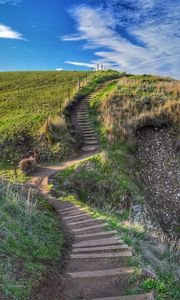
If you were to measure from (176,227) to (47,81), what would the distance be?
29464 millimetres

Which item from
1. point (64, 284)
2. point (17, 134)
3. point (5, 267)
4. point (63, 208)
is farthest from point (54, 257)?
point (17, 134)

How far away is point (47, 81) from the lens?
39531 mm

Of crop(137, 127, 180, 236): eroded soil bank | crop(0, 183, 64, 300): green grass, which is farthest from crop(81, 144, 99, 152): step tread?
crop(0, 183, 64, 300): green grass

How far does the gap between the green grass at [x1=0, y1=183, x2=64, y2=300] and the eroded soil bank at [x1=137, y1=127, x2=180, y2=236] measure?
24.6ft

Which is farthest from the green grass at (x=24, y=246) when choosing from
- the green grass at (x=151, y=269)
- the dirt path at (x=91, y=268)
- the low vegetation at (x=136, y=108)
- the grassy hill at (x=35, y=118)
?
the low vegetation at (x=136, y=108)

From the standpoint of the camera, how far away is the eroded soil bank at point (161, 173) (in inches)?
572

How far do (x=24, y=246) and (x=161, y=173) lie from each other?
1187 centimetres

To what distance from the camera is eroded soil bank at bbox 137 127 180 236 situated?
1453 centimetres

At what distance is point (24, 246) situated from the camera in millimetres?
6059

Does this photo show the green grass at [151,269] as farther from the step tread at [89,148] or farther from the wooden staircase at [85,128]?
the wooden staircase at [85,128]

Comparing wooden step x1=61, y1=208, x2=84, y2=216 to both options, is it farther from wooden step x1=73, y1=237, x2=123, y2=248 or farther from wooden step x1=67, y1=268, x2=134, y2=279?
wooden step x1=67, y1=268, x2=134, y2=279

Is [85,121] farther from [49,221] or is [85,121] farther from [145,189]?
[49,221]

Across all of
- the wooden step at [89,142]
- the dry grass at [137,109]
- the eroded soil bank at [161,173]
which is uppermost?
the dry grass at [137,109]

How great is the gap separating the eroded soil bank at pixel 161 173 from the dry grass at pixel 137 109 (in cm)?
70
